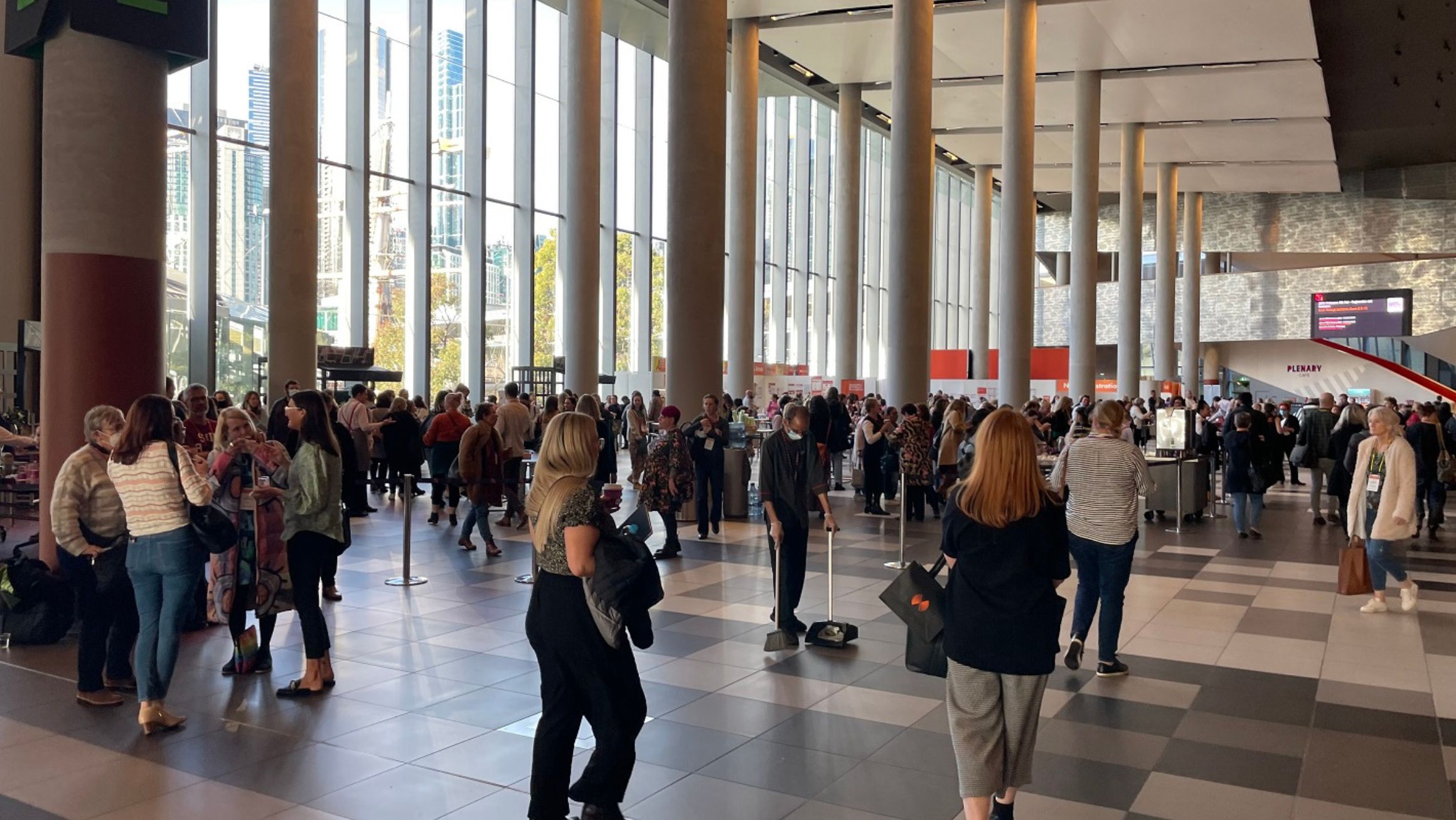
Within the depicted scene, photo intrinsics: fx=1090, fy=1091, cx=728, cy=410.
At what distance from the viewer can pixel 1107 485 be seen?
253 inches

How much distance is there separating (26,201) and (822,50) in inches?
823

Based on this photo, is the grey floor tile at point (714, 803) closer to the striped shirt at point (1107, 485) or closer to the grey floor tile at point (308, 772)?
the grey floor tile at point (308, 772)

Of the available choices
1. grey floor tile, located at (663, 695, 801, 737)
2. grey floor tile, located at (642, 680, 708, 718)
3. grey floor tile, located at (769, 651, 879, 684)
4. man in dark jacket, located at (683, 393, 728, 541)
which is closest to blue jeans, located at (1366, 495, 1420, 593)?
grey floor tile, located at (769, 651, 879, 684)

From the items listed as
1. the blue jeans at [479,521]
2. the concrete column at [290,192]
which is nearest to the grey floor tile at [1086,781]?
the blue jeans at [479,521]

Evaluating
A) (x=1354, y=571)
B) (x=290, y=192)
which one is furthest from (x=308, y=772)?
(x=290, y=192)

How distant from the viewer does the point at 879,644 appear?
7438 mm

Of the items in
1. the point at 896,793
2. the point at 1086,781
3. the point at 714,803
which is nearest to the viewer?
the point at 714,803

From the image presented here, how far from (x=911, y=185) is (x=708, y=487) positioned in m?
10.2

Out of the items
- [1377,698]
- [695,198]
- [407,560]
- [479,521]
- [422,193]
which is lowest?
[1377,698]

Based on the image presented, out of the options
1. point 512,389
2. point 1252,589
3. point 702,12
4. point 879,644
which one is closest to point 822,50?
point 702,12

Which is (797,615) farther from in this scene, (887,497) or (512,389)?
(887,497)

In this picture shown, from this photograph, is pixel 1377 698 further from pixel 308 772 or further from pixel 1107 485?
pixel 308 772

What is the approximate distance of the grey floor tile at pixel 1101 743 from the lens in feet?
16.8

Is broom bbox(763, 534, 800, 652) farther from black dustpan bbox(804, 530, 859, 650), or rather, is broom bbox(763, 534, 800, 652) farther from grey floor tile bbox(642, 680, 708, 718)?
grey floor tile bbox(642, 680, 708, 718)
